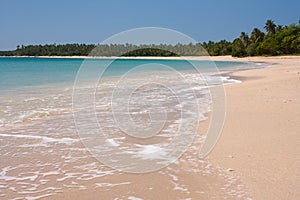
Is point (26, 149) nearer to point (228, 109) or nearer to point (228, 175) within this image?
point (228, 175)

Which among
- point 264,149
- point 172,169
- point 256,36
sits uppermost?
point 256,36

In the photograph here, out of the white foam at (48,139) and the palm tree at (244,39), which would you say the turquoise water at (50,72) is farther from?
the palm tree at (244,39)

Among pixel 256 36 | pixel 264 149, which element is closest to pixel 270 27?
pixel 256 36

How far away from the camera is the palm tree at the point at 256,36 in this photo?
87750 millimetres

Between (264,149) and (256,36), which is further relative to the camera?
(256,36)

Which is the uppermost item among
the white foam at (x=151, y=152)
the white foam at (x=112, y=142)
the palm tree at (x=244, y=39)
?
the palm tree at (x=244, y=39)

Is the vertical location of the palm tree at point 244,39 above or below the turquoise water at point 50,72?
above

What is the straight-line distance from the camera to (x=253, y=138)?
4938 millimetres

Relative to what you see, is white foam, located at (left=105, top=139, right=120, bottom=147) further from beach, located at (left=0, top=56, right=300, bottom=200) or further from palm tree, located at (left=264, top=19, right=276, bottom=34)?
palm tree, located at (left=264, top=19, right=276, bottom=34)

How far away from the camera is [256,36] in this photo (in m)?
88.8

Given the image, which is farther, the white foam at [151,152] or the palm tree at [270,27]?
the palm tree at [270,27]

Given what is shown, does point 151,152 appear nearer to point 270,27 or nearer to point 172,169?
point 172,169

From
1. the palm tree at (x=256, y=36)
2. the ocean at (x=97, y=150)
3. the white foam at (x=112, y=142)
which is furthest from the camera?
the palm tree at (x=256, y=36)

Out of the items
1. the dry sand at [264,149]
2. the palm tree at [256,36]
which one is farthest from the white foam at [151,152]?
the palm tree at [256,36]
